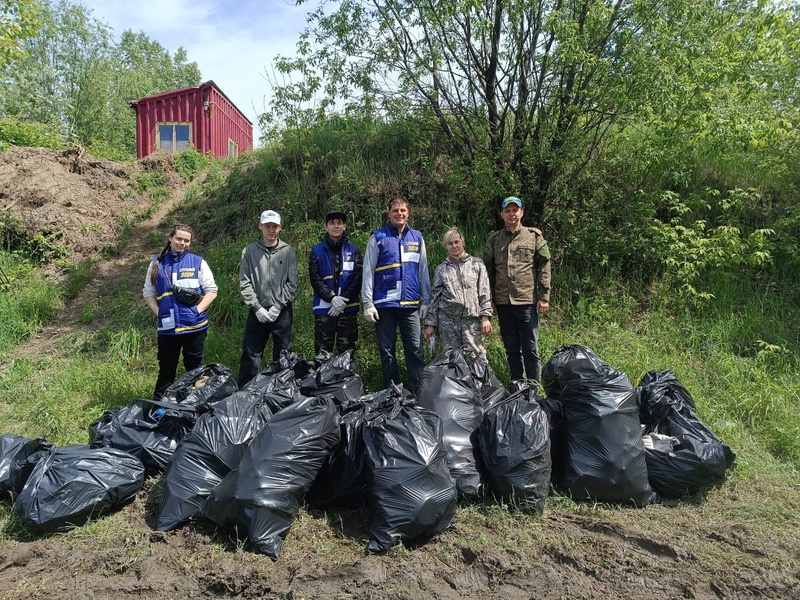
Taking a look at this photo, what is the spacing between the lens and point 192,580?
2.45 m

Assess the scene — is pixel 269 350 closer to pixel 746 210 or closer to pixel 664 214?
pixel 664 214

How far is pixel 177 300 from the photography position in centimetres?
414

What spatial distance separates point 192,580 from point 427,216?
504 cm

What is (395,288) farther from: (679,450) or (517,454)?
(679,450)

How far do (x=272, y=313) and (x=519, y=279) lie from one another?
2.05 meters

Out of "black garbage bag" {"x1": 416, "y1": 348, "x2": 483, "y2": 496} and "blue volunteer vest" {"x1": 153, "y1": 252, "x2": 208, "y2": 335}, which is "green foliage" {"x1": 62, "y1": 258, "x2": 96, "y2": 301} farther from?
"black garbage bag" {"x1": 416, "y1": 348, "x2": 483, "y2": 496}

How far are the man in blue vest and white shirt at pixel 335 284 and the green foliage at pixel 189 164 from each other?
6.35 metres

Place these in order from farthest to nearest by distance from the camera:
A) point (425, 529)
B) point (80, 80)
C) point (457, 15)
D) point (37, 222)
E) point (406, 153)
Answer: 1. point (80, 80)
2. point (37, 222)
3. point (406, 153)
4. point (457, 15)
5. point (425, 529)

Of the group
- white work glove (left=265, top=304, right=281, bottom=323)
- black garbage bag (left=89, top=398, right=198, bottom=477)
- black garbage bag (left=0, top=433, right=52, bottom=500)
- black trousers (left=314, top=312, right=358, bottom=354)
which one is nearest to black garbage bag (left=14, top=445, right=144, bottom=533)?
black garbage bag (left=0, top=433, right=52, bottom=500)

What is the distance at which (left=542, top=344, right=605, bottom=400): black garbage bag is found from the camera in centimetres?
340

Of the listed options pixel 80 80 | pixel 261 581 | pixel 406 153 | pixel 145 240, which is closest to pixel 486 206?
pixel 406 153

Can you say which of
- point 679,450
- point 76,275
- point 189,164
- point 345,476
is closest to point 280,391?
point 345,476

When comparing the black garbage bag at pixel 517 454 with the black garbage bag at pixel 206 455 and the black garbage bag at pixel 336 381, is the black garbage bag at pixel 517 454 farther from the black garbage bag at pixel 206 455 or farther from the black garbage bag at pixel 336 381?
the black garbage bag at pixel 206 455

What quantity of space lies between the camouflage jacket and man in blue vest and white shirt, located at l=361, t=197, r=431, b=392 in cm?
12
